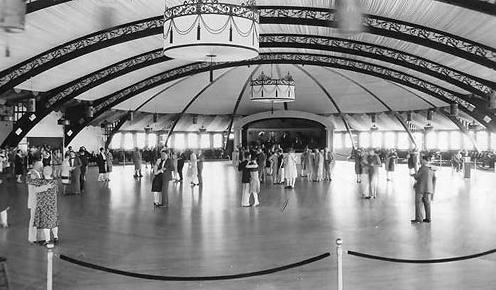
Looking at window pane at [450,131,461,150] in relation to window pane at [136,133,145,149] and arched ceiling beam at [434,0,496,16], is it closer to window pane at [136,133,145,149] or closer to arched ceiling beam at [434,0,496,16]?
window pane at [136,133,145,149]

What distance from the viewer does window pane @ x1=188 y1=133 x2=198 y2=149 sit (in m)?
40.4

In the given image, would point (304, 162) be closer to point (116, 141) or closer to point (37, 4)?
point (37, 4)

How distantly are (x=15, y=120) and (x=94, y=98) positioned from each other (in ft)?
17.5

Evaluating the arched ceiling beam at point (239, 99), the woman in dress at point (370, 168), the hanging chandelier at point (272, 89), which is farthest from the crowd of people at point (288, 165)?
the arched ceiling beam at point (239, 99)

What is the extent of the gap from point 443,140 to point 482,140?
3879mm

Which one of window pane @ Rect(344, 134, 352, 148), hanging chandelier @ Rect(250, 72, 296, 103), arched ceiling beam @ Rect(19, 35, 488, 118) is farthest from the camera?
window pane @ Rect(344, 134, 352, 148)

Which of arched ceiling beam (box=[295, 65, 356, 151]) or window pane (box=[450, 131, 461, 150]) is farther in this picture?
window pane (box=[450, 131, 461, 150])

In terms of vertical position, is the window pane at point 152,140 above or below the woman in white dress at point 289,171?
above

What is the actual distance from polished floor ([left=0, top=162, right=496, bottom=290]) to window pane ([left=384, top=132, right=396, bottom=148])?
23549mm

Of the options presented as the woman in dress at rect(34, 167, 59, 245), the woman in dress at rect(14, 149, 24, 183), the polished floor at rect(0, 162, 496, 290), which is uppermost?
the woman in dress at rect(14, 149, 24, 183)

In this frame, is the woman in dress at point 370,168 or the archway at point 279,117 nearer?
the woman in dress at point 370,168

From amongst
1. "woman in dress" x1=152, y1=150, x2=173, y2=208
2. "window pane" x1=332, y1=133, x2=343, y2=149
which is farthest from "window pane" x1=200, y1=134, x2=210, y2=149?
"woman in dress" x1=152, y1=150, x2=173, y2=208

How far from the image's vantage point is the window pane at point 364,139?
39.7 m

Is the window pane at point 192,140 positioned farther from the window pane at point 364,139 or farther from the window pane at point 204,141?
the window pane at point 364,139
